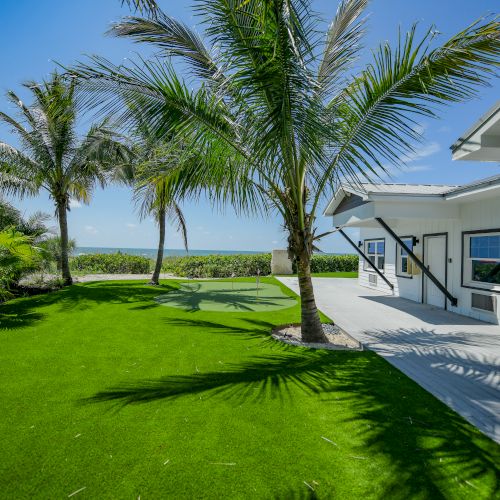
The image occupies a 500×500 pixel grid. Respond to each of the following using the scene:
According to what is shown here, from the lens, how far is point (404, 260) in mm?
12445

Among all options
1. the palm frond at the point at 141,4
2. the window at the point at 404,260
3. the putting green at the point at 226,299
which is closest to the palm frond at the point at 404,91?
the palm frond at the point at 141,4

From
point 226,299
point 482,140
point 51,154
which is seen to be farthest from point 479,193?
point 51,154

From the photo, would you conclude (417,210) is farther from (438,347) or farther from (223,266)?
(223,266)

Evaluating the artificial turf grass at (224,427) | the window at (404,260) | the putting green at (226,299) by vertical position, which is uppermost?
the window at (404,260)

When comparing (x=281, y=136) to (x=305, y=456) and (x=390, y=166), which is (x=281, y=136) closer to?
(x=390, y=166)

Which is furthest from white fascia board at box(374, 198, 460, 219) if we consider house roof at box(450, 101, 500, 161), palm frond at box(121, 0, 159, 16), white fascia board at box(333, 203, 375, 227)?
palm frond at box(121, 0, 159, 16)

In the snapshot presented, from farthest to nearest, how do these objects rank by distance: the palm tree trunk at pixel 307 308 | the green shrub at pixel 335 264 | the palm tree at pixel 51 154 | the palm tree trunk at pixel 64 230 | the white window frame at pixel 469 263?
the green shrub at pixel 335 264
the palm tree trunk at pixel 64 230
the palm tree at pixel 51 154
the white window frame at pixel 469 263
the palm tree trunk at pixel 307 308

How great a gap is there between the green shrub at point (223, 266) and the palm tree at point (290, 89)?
46.9ft

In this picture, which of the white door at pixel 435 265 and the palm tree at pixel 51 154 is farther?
the palm tree at pixel 51 154

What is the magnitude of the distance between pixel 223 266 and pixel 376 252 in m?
9.30

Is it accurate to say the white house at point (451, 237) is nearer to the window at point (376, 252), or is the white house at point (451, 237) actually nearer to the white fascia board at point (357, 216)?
the white fascia board at point (357, 216)

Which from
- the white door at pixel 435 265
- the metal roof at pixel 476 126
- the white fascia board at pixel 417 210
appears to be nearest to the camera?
the metal roof at pixel 476 126

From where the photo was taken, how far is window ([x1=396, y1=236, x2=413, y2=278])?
11827mm

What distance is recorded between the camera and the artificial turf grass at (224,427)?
257cm
